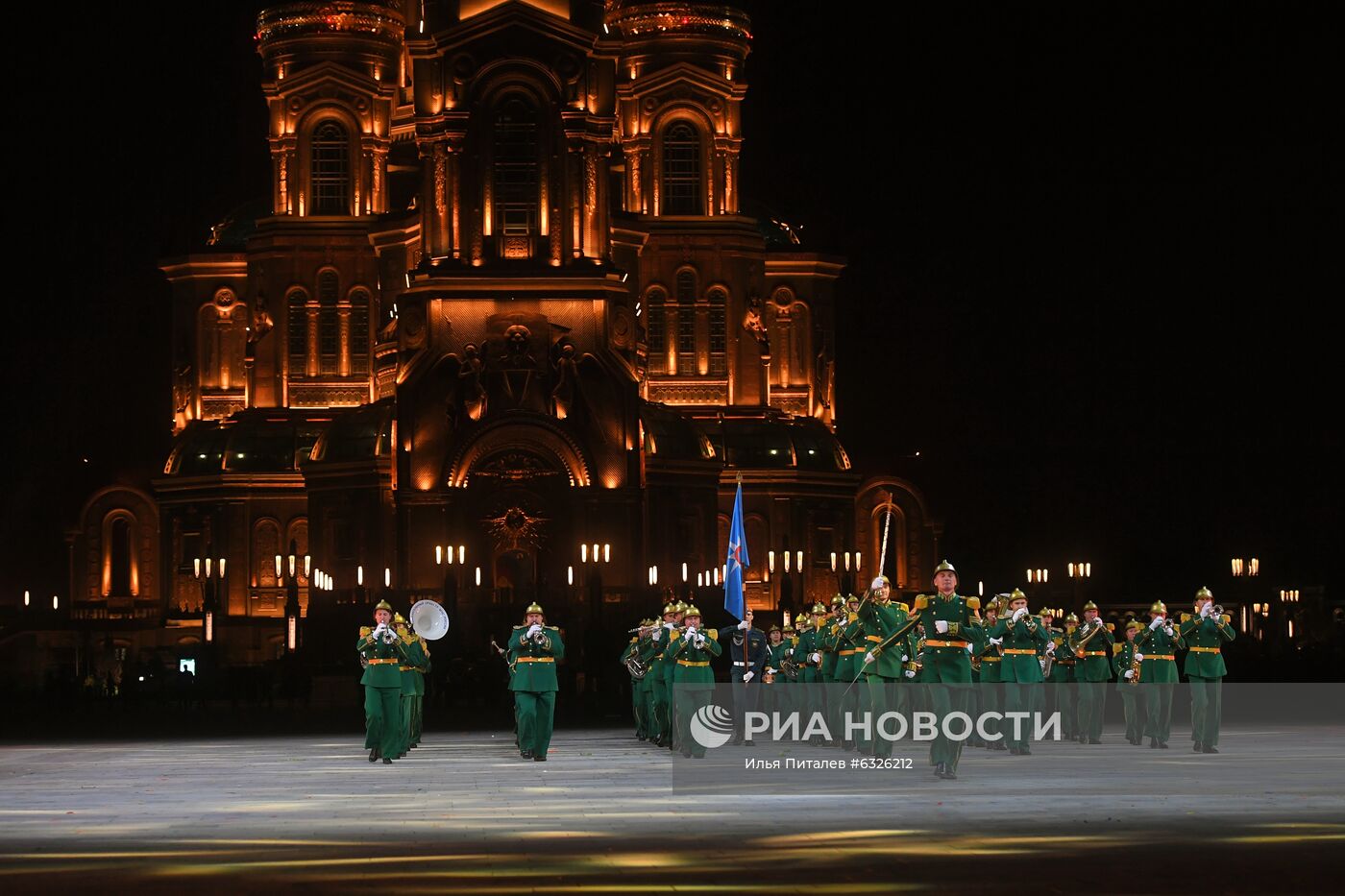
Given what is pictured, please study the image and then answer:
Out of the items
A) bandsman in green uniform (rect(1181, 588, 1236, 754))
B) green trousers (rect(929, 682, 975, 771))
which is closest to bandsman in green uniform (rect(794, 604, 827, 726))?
bandsman in green uniform (rect(1181, 588, 1236, 754))

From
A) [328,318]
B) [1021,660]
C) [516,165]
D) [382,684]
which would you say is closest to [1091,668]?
[1021,660]

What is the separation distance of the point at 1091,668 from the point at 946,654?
10.3m

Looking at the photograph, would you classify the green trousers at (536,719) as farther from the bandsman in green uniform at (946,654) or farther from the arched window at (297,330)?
the arched window at (297,330)

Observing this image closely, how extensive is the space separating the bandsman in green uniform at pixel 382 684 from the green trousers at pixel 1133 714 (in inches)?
436

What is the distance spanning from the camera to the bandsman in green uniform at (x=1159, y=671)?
35656mm

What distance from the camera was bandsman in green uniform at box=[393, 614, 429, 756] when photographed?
3484 cm

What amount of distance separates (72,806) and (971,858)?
35.9 feet

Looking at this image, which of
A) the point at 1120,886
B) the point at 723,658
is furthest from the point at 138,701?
the point at 1120,886

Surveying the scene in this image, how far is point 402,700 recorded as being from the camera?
117 ft

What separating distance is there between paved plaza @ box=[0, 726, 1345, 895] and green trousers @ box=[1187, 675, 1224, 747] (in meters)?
0.68

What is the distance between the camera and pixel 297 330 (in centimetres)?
9562

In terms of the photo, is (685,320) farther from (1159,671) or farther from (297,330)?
(1159,671)

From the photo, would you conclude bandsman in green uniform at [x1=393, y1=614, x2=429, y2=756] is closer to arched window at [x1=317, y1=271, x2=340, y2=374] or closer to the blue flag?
the blue flag

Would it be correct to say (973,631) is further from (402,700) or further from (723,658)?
(723,658)
